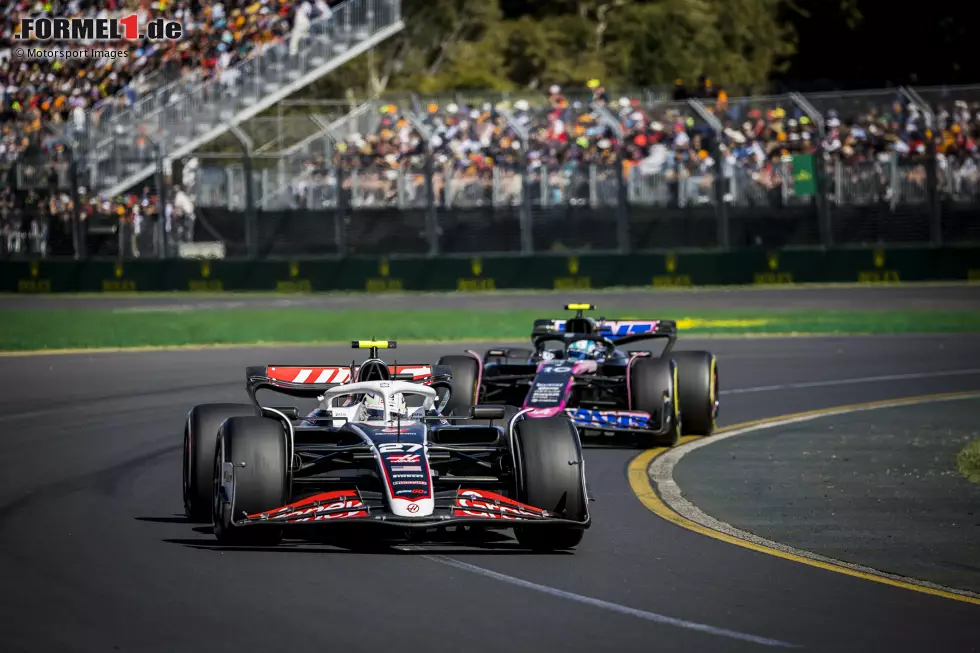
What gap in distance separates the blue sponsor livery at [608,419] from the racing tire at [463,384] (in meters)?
1.06

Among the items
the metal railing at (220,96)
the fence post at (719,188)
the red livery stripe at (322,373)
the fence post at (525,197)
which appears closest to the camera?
the red livery stripe at (322,373)

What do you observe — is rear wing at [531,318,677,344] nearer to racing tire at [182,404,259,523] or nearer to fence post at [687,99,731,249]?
racing tire at [182,404,259,523]

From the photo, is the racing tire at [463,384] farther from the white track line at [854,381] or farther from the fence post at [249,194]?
the fence post at [249,194]

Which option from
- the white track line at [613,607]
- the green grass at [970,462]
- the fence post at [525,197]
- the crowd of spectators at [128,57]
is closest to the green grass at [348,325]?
the fence post at [525,197]

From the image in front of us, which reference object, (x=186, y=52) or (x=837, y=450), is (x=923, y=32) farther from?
(x=837, y=450)

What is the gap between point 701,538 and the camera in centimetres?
912

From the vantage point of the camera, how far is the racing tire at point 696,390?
14039 millimetres

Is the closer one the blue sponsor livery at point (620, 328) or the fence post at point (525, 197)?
the blue sponsor livery at point (620, 328)

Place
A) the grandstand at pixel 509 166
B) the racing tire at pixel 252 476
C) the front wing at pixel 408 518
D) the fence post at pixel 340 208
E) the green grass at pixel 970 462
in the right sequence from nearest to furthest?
the front wing at pixel 408 518 → the racing tire at pixel 252 476 → the green grass at pixel 970 462 → the grandstand at pixel 509 166 → the fence post at pixel 340 208

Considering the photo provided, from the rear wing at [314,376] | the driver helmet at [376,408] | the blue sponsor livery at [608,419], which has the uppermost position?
the rear wing at [314,376]

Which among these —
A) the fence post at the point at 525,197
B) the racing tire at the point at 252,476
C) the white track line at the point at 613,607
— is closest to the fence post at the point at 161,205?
the fence post at the point at 525,197

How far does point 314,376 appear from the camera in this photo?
10.7m

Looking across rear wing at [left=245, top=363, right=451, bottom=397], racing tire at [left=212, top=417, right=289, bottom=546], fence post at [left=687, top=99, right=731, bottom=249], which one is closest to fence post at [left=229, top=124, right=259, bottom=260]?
fence post at [left=687, top=99, right=731, bottom=249]

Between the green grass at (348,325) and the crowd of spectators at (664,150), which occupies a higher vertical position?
the crowd of spectators at (664,150)
